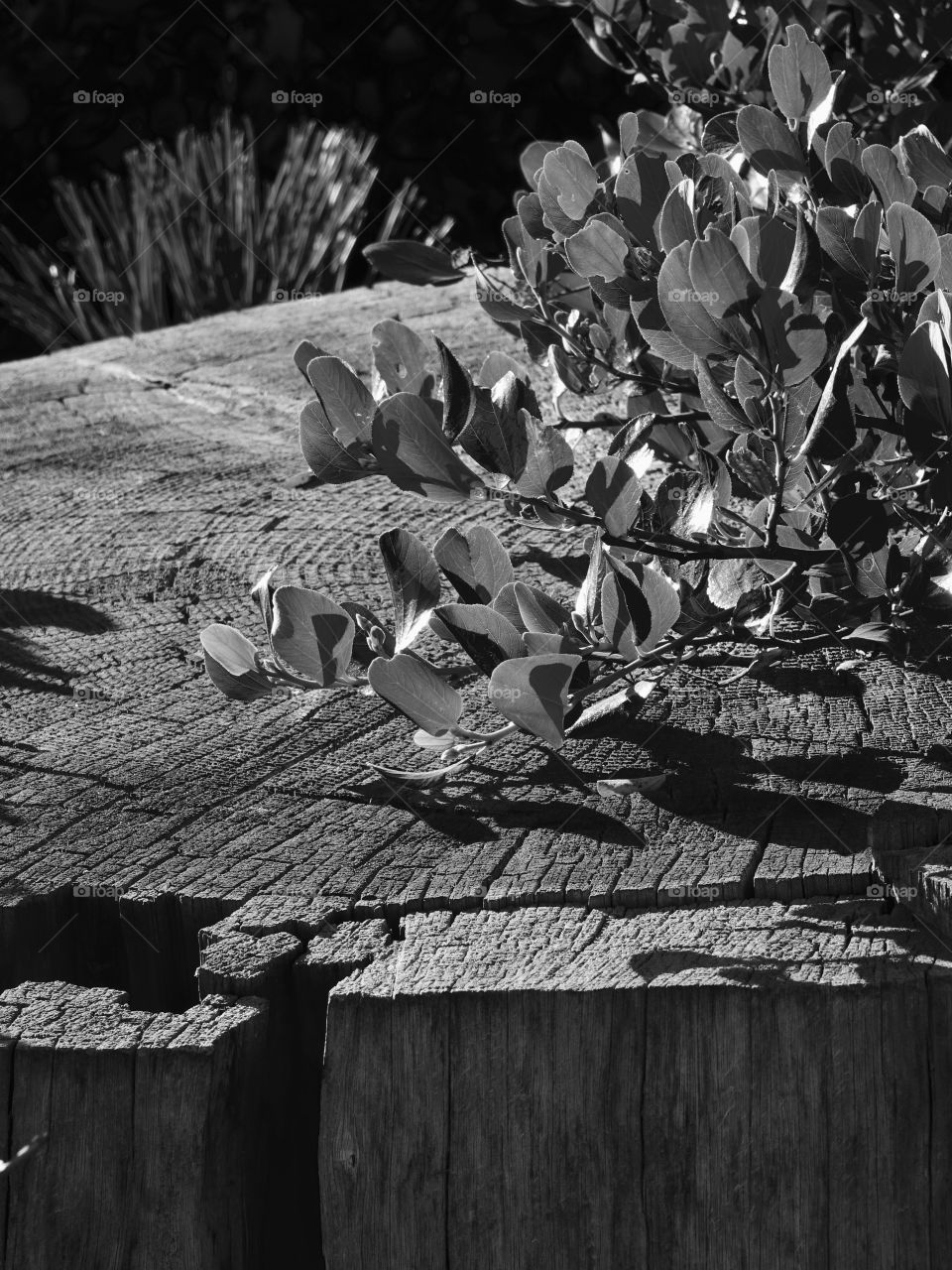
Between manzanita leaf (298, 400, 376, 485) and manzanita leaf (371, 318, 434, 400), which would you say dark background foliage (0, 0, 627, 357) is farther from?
manzanita leaf (298, 400, 376, 485)

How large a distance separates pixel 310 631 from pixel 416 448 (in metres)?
0.18

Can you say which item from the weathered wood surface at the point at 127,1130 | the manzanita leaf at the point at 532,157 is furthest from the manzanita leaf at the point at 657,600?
the manzanita leaf at the point at 532,157

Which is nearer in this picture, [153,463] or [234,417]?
[153,463]

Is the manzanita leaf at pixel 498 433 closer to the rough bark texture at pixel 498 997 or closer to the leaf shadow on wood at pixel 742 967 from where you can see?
the rough bark texture at pixel 498 997

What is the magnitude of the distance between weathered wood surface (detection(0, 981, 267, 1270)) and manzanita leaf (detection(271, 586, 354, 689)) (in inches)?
11.5

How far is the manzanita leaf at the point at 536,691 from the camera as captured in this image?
1.01 meters

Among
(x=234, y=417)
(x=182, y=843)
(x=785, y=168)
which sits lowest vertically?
(x=182, y=843)

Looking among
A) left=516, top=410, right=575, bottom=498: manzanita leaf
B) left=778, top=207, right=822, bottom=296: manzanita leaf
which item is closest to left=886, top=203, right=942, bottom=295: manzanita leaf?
left=778, top=207, right=822, bottom=296: manzanita leaf

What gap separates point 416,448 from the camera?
113cm

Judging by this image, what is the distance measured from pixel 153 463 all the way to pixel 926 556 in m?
1.39

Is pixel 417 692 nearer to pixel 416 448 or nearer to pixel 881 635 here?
pixel 416 448

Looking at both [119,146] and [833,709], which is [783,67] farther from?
[119,146]

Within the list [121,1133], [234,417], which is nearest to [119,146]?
[234,417]

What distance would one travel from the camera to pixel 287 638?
3.78ft
